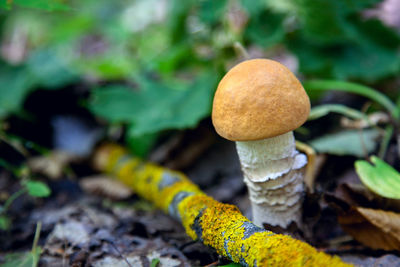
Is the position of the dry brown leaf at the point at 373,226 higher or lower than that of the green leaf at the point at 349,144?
lower

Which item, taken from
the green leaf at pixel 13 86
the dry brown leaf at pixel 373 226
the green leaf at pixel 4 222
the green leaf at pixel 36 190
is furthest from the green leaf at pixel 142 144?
the dry brown leaf at pixel 373 226

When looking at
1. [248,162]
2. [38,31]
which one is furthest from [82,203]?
[38,31]

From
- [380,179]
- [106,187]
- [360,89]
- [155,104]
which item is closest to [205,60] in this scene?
[155,104]

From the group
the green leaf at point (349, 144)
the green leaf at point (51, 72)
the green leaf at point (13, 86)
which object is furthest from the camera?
the green leaf at point (51, 72)

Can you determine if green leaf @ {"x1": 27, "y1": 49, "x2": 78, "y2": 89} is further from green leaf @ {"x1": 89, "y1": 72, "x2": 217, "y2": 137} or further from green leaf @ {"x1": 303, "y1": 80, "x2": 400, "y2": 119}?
green leaf @ {"x1": 303, "y1": 80, "x2": 400, "y2": 119}

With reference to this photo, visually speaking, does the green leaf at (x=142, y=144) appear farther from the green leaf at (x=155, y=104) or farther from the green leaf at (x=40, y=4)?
the green leaf at (x=40, y=4)

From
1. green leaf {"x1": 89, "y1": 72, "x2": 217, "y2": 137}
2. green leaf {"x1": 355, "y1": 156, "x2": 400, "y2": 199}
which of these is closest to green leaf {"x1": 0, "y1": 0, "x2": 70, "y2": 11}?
green leaf {"x1": 89, "y1": 72, "x2": 217, "y2": 137}

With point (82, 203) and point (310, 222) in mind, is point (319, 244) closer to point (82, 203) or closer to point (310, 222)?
point (310, 222)
